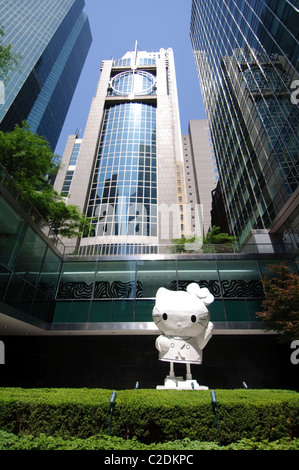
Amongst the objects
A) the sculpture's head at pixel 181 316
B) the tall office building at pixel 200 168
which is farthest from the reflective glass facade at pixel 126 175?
the tall office building at pixel 200 168

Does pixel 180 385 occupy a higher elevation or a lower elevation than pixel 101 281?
lower

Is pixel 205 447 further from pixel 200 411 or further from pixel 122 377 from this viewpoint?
pixel 122 377

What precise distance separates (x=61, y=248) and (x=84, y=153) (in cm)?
3698

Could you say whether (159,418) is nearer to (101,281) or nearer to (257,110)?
(101,281)

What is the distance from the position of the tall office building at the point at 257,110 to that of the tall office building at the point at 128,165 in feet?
36.4

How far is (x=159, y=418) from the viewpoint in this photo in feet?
17.0

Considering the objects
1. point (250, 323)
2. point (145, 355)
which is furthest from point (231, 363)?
point (145, 355)

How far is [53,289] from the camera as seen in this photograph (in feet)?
45.4

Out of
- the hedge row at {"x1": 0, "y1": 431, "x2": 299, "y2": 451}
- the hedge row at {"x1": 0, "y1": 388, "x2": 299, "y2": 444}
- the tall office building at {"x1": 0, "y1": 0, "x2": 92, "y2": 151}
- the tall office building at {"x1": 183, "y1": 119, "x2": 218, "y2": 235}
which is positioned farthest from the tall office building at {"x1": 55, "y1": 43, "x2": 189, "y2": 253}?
the tall office building at {"x1": 183, "y1": 119, "x2": 218, "y2": 235}

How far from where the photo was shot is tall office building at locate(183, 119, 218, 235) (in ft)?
275

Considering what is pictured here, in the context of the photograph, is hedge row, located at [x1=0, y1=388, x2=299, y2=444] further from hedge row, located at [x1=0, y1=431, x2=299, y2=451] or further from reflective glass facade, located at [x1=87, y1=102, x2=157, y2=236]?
reflective glass facade, located at [x1=87, y1=102, x2=157, y2=236]

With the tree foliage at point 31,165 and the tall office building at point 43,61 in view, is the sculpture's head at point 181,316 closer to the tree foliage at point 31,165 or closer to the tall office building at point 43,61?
the tree foliage at point 31,165

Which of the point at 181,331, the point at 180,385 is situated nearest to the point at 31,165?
the point at 181,331

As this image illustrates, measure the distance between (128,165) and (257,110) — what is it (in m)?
26.0
